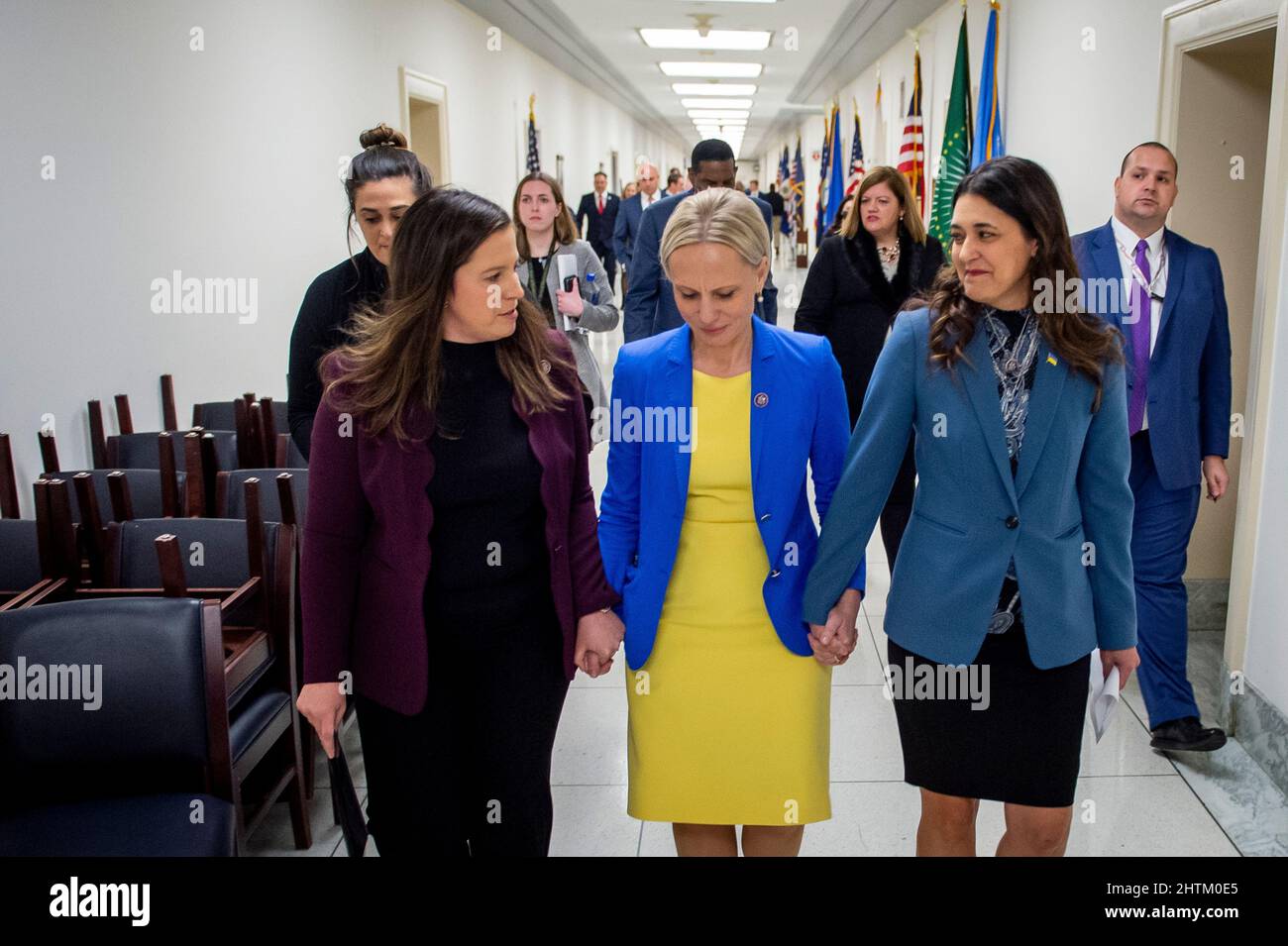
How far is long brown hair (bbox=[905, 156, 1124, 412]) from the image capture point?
199 centimetres

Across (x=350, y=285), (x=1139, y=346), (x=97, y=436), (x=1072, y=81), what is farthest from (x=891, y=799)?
(x=1072, y=81)

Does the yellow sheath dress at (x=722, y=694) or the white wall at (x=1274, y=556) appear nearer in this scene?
the yellow sheath dress at (x=722, y=694)

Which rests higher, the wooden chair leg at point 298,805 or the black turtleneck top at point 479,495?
the black turtleneck top at point 479,495

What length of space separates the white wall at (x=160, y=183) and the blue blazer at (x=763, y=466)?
2992mm

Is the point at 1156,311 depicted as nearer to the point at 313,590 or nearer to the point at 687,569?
the point at 687,569

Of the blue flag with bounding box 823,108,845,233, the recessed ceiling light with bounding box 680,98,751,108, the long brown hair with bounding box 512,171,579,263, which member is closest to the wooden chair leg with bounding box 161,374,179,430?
the long brown hair with bounding box 512,171,579,263

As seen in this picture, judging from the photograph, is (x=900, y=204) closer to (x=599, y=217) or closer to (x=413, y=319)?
(x=413, y=319)

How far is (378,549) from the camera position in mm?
2004

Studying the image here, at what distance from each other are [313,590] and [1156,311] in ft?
9.49

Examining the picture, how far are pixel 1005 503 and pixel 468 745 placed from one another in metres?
1.12

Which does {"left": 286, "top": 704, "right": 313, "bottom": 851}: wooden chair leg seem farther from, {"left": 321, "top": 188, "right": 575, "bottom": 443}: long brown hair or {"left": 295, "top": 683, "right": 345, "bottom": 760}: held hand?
{"left": 321, "top": 188, "right": 575, "bottom": 443}: long brown hair

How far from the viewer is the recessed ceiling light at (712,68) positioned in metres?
16.4

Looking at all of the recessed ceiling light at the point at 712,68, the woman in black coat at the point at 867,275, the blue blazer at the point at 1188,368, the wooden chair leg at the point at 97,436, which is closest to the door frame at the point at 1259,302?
the blue blazer at the point at 1188,368

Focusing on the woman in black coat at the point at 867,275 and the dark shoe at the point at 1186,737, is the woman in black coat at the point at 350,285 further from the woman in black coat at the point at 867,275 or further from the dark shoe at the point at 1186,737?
the dark shoe at the point at 1186,737
